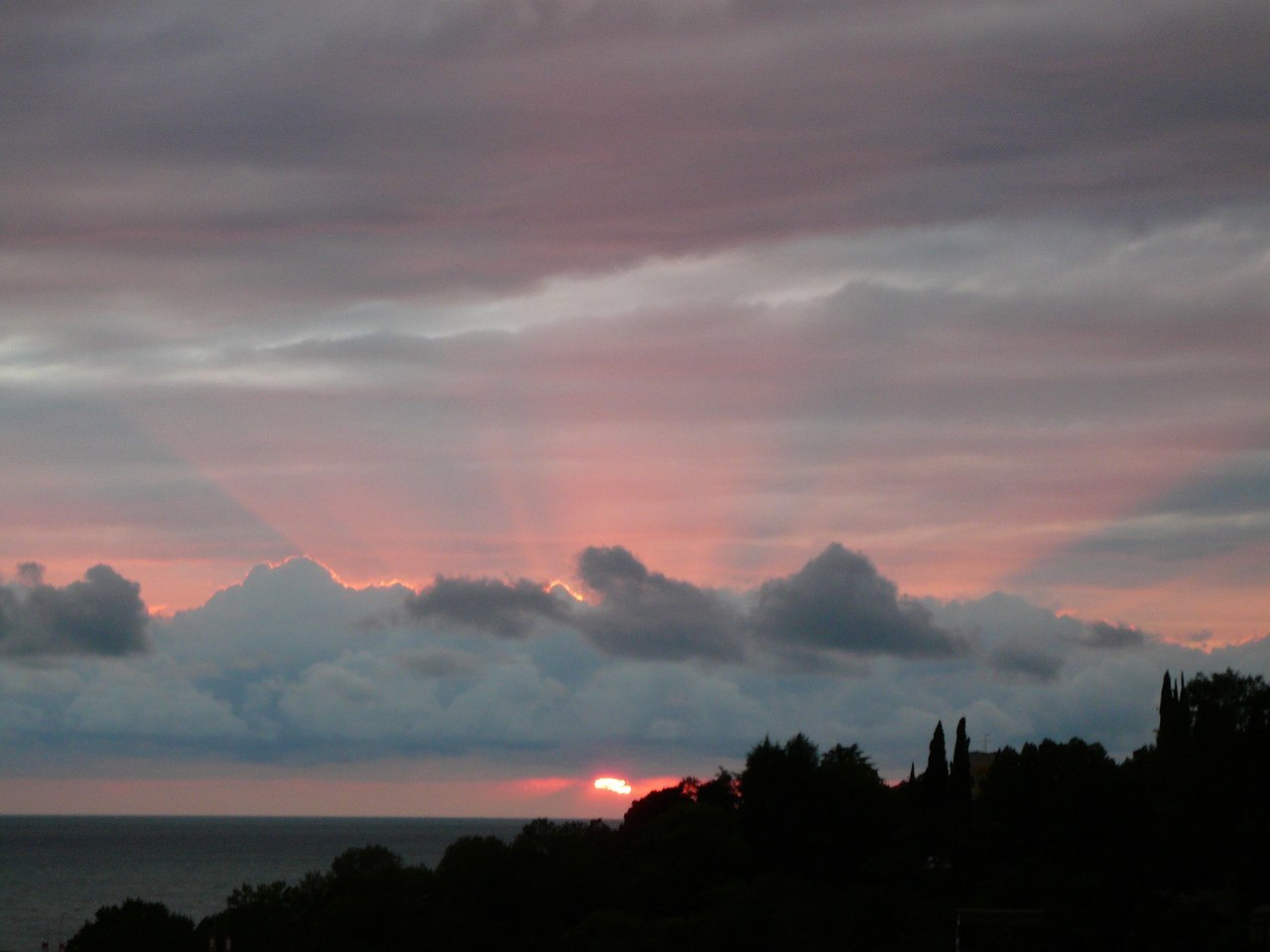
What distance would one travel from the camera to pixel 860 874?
334 ft

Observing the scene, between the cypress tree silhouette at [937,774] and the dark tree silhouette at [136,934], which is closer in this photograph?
the dark tree silhouette at [136,934]

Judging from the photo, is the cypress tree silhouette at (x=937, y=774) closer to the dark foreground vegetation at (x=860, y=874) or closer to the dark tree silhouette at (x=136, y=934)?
the dark foreground vegetation at (x=860, y=874)

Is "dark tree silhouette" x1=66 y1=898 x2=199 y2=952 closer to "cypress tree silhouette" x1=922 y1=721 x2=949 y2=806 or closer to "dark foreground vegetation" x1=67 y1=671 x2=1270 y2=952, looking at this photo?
"dark foreground vegetation" x1=67 y1=671 x2=1270 y2=952

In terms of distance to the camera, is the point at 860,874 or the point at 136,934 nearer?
the point at 136,934

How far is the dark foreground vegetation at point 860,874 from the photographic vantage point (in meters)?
81.2

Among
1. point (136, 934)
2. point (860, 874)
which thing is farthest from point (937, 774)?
point (136, 934)

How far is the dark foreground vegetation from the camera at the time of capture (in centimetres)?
8119

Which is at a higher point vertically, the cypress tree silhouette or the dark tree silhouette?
the cypress tree silhouette

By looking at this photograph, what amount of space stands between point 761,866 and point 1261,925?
118 feet

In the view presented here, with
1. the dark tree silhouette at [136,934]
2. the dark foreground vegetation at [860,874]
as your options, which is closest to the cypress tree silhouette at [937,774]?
the dark foreground vegetation at [860,874]

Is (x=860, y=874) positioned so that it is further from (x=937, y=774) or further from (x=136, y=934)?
(x=136, y=934)

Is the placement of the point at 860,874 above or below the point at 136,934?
above

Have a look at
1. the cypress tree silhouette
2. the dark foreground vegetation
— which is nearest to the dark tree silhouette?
the dark foreground vegetation

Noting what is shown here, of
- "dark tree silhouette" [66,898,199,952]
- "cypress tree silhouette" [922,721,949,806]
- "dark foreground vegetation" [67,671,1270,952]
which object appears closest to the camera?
"dark foreground vegetation" [67,671,1270,952]
